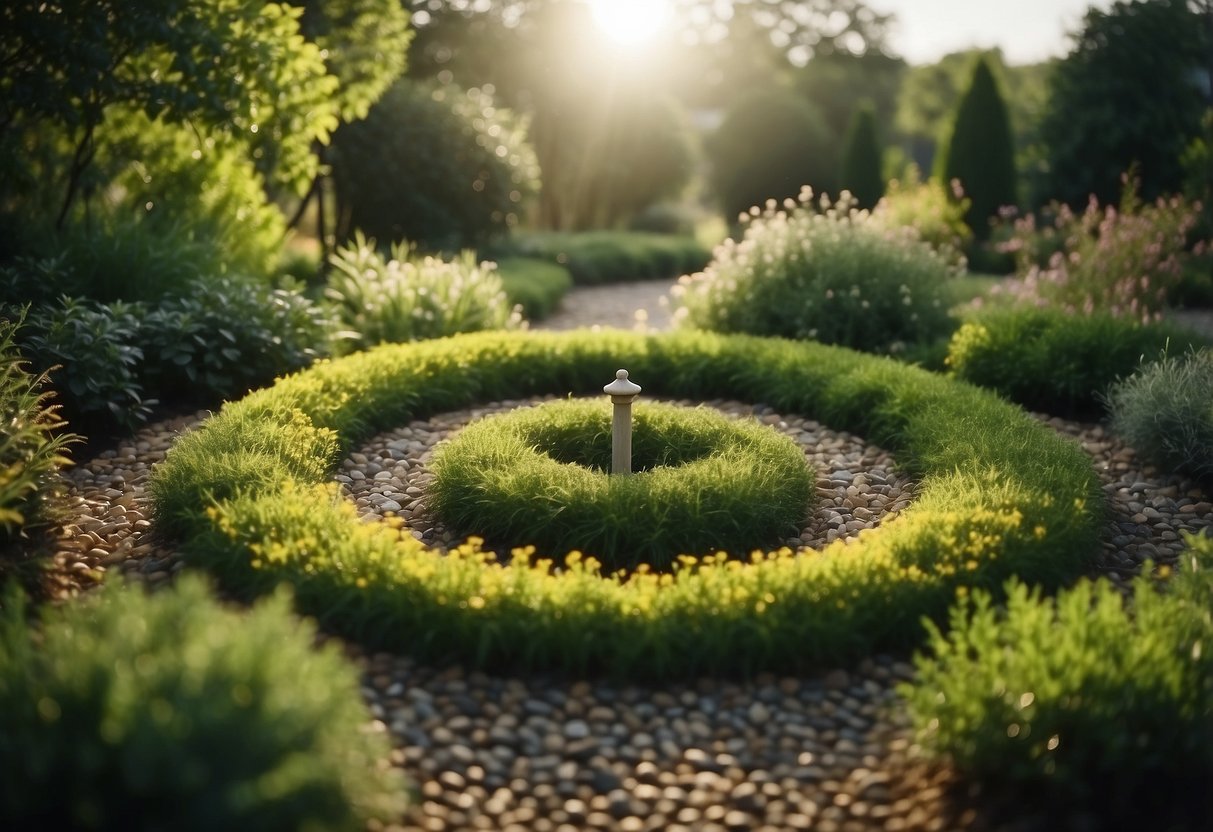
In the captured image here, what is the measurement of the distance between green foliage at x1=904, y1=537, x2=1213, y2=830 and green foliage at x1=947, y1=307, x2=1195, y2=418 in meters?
4.00

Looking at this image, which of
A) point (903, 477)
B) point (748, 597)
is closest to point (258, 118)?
point (903, 477)

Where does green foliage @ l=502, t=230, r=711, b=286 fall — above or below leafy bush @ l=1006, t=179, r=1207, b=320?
below

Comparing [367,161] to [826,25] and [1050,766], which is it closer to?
[1050,766]

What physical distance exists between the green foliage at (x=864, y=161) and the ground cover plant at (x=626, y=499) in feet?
48.0

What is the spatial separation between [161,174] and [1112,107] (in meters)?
13.1

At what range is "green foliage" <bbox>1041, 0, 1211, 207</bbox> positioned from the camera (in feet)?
50.7

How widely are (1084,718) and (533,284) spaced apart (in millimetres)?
9323

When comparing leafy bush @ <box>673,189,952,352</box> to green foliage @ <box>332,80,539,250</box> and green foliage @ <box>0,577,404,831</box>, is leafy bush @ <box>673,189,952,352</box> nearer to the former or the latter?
green foliage @ <box>332,80,539,250</box>

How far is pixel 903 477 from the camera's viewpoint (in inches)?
221

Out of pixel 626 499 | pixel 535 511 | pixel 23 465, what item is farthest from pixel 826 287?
pixel 23 465

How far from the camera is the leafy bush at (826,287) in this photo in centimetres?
859

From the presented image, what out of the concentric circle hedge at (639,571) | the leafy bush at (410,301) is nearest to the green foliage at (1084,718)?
the concentric circle hedge at (639,571)

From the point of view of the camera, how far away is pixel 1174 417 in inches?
221

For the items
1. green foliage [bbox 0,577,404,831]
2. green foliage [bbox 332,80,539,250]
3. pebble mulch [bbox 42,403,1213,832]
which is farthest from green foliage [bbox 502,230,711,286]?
green foliage [bbox 0,577,404,831]
